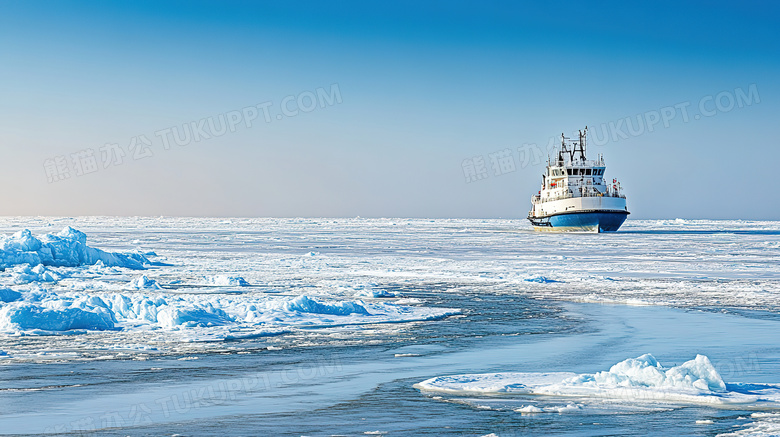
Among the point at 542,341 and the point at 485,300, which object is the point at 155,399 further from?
the point at 485,300

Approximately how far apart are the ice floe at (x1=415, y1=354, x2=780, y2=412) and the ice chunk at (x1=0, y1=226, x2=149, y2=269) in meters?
22.1

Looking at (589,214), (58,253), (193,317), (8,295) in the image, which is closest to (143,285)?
(8,295)

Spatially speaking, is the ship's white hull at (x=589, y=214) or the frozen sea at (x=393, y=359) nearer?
the frozen sea at (x=393, y=359)

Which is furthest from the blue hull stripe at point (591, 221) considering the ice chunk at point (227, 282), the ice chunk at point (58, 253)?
the ice chunk at point (227, 282)

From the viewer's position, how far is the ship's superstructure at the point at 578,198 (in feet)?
214

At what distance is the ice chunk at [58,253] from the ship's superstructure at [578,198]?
144 feet

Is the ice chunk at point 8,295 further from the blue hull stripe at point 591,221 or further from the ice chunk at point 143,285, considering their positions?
the blue hull stripe at point 591,221

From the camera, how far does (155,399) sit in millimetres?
8109

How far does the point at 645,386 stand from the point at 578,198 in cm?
5889

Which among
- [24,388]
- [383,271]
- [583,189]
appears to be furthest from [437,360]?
[583,189]

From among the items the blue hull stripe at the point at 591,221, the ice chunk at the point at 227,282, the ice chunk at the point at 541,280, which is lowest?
the ice chunk at the point at 541,280

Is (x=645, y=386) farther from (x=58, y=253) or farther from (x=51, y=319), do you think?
(x=58, y=253)

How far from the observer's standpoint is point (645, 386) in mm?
8352

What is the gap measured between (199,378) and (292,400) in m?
1.63
